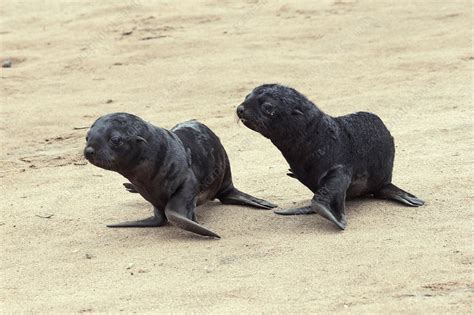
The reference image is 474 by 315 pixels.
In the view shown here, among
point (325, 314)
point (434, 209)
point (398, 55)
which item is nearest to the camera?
point (325, 314)

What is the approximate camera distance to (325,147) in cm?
643

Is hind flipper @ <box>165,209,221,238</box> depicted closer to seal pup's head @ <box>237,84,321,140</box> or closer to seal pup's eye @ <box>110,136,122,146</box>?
seal pup's eye @ <box>110,136,122,146</box>

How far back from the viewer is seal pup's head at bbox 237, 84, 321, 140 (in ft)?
20.5

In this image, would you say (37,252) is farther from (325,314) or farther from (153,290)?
(325,314)

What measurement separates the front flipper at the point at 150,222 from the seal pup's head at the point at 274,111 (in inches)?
31.7

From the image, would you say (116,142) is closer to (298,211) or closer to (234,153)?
(298,211)

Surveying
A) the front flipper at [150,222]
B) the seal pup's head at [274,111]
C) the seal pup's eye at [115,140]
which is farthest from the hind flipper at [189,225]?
the seal pup's head at [274,111]

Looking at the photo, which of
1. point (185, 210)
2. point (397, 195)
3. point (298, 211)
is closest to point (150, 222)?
point (185, 210)

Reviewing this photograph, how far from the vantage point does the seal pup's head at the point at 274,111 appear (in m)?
6.26

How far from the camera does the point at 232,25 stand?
42.6ft

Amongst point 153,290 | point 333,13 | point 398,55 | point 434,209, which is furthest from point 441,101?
point 153,290

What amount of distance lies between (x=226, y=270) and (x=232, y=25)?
7856mm

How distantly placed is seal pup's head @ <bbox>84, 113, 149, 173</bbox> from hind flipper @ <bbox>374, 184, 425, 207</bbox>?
1.65 meters


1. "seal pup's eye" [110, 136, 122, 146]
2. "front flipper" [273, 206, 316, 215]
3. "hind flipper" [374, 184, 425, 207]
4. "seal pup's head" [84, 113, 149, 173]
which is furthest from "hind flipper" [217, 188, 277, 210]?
"seal pup's eye" [110, 136, 122, 146]
